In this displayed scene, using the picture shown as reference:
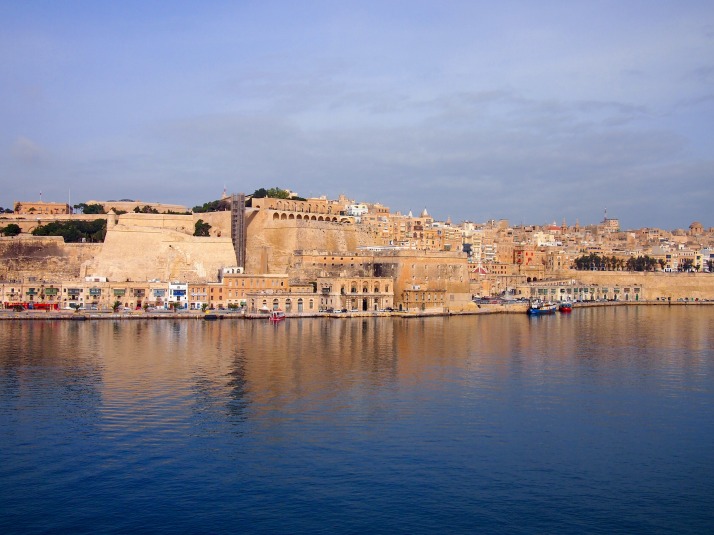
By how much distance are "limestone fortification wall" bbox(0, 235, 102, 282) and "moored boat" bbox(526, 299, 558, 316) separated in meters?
16.1

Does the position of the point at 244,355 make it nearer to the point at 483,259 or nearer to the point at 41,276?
the point at 41,276

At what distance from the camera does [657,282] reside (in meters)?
41.2

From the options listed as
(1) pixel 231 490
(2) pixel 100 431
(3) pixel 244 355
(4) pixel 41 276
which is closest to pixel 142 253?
(4) pixel 41 276

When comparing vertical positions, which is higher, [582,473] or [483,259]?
[483,259]

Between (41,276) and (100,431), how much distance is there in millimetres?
20146

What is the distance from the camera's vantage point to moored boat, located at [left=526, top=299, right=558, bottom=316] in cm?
3116

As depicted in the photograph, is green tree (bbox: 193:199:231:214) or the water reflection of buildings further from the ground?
green tree (bbox: 193:199:231:214)

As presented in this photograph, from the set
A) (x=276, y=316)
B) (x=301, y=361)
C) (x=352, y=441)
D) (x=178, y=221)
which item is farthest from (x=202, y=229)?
(x=352, y=441)

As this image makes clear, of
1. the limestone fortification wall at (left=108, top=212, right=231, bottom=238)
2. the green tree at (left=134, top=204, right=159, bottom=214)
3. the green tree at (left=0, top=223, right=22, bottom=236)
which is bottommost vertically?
the green tree at (left=0, top=223, right=22, bottom=236)

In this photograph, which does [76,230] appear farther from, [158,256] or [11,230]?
[158,256]

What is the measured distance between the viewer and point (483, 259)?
1745 inches

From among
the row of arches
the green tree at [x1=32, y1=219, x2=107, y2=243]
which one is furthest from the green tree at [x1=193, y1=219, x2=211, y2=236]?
the green tree at [x1=32, y1=219, x2=107, y2=243]

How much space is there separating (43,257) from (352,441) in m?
22.1

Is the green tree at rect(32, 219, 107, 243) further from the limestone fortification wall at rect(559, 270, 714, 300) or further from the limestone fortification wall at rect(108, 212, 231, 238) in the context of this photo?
the limestone fortification wall at rect(559, 270, 714, 300)
